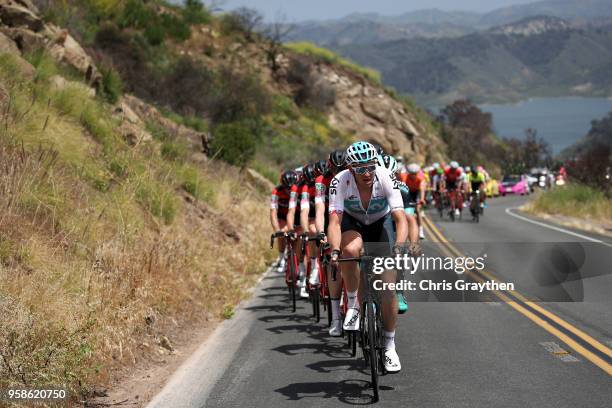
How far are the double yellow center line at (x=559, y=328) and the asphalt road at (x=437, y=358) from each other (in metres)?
0.01

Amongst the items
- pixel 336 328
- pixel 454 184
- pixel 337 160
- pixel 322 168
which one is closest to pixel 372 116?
pixel 454 184

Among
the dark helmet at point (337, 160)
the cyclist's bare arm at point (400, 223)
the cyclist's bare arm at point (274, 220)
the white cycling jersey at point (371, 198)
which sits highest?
the dark helmet at point (337, 160)

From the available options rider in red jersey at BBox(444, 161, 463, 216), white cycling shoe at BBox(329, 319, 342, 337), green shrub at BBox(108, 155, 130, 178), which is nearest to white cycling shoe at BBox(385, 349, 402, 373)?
white cycling shoe at BBox(329, 319, 342, 337)

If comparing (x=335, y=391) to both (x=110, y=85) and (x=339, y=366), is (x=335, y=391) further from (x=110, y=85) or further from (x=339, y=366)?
(x=110, y=85)

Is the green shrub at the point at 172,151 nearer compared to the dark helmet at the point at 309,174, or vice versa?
the dark helmet at the point at 309,174

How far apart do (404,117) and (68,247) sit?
58.2m

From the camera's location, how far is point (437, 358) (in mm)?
9320

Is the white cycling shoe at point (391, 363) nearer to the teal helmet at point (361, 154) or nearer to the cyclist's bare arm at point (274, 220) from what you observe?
the teal helmet at point (361, 154)

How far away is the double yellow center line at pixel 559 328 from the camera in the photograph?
9094 mm

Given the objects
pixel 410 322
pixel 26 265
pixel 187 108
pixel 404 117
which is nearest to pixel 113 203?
pixel 26 265

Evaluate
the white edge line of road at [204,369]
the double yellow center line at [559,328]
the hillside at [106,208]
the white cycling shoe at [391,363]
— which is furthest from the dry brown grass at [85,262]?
the double yellow center line at [559,328]

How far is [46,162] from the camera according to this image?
13484 mm

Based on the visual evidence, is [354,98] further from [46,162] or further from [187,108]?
[46,162]

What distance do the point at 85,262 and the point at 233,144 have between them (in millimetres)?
19046
